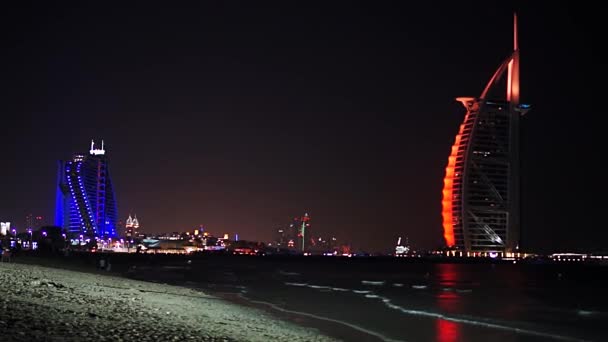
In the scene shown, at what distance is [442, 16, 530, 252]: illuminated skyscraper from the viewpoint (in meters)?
161

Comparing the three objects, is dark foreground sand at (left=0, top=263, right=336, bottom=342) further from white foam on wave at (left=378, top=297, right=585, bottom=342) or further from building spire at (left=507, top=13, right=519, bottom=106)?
building spire at (left=507, top=13, right=519, bottom=106)

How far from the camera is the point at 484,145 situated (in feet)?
A: 538

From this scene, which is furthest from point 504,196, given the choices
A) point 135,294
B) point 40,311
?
point 40,311

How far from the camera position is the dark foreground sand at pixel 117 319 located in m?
12.6

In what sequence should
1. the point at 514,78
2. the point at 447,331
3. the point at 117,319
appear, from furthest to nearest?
the point at 514,78 < the point at 447,331 < the point at 117,319

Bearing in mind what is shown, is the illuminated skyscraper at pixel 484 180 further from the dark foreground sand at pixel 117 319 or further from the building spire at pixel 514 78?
the dark foreground sand at pixel 117 319

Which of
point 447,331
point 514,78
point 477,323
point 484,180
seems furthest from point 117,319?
point 514,78

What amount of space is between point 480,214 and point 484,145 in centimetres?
1769

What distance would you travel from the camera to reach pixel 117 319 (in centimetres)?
1619

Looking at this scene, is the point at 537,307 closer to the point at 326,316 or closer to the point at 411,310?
the point at 411,310

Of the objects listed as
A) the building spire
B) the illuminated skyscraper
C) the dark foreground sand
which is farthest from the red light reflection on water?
the building spire

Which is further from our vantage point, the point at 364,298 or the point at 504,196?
the point at 504,196

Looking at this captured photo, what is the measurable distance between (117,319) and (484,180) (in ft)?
509

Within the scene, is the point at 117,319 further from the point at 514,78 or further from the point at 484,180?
the point at 514,78
